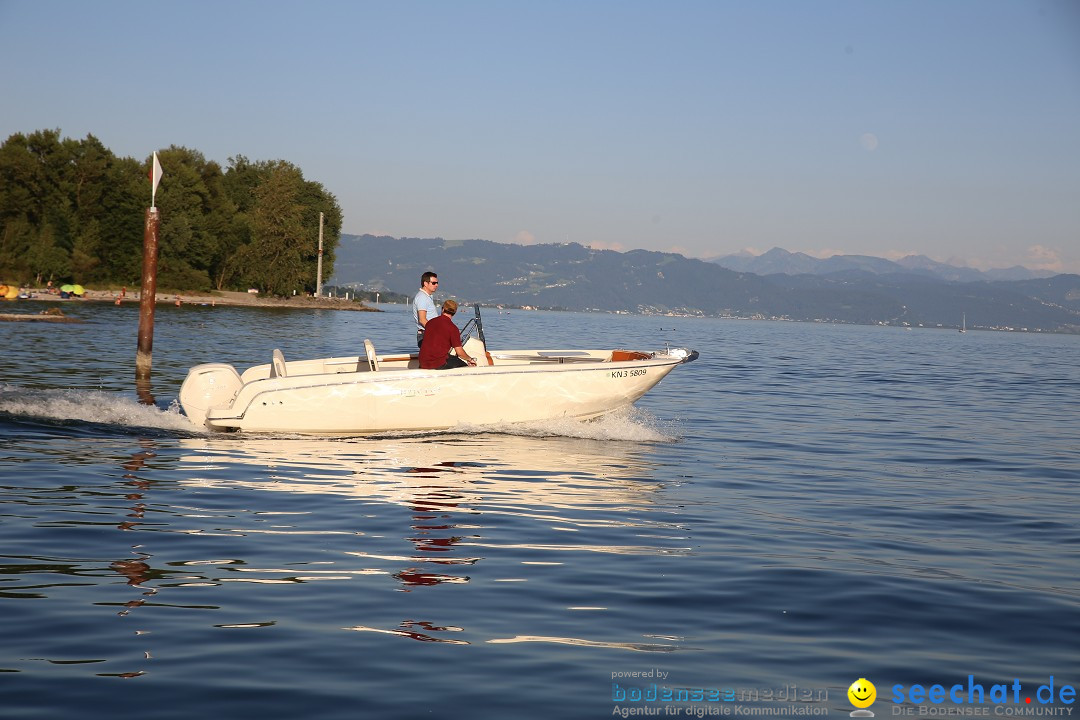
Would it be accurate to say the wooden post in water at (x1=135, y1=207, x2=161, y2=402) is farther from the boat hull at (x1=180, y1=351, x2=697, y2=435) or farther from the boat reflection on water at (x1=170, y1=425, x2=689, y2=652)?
the boat reflection on water at (x1=170, y1=425, x2=689, y2=652)

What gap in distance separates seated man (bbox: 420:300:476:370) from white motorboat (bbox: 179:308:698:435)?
7.2 inches

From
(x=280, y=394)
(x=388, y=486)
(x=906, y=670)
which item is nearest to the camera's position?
(x=906, y=670)

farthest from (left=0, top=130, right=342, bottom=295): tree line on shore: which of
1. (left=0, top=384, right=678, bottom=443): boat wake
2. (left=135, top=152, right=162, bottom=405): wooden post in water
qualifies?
(left=0, top=384, right=678, bottom=443): boat wake

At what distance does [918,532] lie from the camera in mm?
10586

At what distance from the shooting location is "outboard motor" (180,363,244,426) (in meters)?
15.7

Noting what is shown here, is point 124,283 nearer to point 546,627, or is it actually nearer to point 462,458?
point 462,458

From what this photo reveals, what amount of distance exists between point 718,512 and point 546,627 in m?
4.85

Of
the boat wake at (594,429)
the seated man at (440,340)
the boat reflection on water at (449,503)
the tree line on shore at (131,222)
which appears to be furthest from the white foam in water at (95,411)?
the tree line on shore at (131,222)

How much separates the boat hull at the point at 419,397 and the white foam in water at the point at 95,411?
0.57 metres

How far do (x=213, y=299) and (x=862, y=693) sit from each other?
92863 mm

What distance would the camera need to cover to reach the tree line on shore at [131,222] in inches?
3467

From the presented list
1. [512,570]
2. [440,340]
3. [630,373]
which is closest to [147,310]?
[440,340]

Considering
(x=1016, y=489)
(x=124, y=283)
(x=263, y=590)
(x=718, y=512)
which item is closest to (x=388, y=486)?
(x=718, y=512)

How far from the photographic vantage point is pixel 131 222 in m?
91.4
